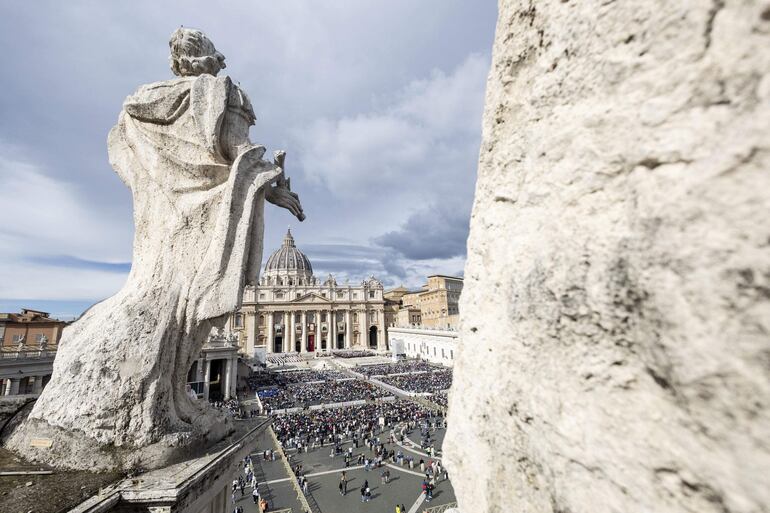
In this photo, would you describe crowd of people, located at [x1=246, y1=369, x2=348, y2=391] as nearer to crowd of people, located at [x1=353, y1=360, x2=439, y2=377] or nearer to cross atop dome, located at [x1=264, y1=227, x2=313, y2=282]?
crowd of people, located at [x1=353, y1=360, x2=439, y2=377]

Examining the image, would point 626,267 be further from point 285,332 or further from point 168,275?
point 285,332

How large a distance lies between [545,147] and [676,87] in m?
0.39

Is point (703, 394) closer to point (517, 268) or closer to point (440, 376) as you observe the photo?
point (517, 268)

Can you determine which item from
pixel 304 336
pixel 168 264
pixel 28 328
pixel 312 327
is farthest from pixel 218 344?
pixel 312 327

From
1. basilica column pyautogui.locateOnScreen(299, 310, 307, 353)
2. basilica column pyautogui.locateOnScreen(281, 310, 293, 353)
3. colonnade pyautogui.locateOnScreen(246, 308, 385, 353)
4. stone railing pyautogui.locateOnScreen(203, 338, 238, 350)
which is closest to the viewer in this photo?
stone railing pyautogui.locateOnScreen(203, 338, 238, 350)

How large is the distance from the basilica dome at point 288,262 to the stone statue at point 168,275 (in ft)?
Result: 226

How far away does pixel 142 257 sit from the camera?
3.36m

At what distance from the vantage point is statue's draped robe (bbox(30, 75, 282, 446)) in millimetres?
2660

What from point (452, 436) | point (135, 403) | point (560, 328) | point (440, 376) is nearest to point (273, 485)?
point (135, 403)

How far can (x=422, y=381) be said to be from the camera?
85.7 feet

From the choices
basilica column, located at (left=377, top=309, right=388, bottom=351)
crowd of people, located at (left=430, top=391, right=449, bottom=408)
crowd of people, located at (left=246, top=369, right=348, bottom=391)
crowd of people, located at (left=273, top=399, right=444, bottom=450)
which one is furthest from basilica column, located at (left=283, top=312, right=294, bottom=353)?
crowd of people, located at (left=430, top=391, right=449, bottom=408)

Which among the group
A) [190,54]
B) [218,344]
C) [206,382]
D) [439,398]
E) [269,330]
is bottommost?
[439,398]

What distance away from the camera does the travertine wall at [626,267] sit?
664mm

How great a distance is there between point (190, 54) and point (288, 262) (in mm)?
71181
